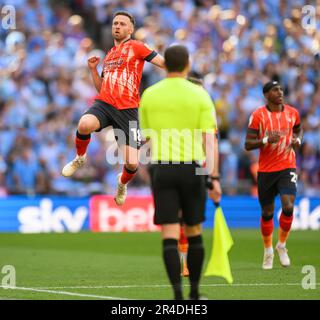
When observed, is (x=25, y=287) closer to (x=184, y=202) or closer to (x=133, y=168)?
(x=133, y=168)

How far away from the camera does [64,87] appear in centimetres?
2608

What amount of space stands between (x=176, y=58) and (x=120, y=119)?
4233 millimetres

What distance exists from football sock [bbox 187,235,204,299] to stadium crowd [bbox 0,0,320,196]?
1415cm

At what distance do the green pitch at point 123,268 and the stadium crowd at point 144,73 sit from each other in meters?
2.05

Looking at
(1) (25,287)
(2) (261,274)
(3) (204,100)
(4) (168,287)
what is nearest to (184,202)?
(3) (204,100)

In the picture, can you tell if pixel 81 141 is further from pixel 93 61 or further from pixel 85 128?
pixel 93 61

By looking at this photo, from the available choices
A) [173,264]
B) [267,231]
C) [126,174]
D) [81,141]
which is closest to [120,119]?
[81,141]

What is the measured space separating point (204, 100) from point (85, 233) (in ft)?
46.6

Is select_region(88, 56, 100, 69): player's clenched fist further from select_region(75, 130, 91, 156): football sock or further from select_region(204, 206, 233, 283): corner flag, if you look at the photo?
select_region(204, 206, 233, 283): corner flag

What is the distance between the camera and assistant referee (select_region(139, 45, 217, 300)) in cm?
1012

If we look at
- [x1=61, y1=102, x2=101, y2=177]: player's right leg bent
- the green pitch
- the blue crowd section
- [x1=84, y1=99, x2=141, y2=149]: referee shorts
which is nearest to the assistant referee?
the green pitch

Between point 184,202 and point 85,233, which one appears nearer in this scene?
point 184,202

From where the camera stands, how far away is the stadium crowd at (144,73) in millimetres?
24703

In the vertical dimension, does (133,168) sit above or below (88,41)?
below
